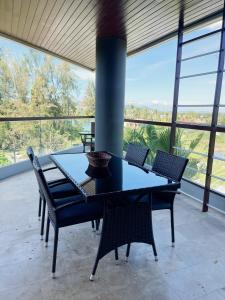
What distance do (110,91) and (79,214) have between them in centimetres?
290

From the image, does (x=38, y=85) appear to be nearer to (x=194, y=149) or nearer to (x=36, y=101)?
(x=36, y=101)

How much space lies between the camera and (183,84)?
3.53 m

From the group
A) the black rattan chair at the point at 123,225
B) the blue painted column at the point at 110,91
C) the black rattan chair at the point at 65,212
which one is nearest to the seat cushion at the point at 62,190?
the black rattan chair at the point at 65,212

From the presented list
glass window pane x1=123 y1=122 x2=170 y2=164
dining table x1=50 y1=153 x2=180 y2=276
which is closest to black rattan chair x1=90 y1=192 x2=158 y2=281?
dining table x1=50 y1=153 x2=180 y2=276

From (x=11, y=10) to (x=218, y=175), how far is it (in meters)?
3.89

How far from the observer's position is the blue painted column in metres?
4.20

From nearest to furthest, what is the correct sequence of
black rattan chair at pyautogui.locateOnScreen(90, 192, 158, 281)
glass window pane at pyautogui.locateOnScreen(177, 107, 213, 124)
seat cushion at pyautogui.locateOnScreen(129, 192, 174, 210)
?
black rattan chair at pyautogui.locateOnScreen(90, 192, 158, 281) < seat cushion at pyautogui.locateOnScreen(129, 192, 174, 210) < glass window pane at pyautogui.locateOnScreen(177, 107, 213, 124)

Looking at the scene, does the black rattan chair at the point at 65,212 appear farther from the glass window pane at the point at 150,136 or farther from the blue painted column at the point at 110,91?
the blue painted column at the point at 110,91

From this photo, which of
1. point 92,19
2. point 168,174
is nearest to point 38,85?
point 92,19

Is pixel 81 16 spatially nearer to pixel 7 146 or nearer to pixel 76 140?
pixel 7 146

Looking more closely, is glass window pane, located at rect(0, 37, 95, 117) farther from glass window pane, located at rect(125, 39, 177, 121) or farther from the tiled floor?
the tiled floor

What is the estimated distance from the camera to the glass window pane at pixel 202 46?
121 inches

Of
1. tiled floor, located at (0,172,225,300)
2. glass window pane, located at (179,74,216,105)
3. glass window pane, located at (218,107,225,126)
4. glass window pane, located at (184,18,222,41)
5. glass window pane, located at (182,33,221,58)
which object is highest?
glass window pane, located at (184,18,222,41)

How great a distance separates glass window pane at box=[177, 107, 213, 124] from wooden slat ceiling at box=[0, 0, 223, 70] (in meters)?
1.27
